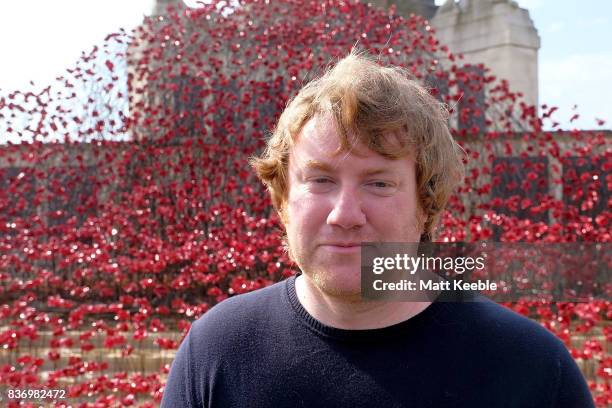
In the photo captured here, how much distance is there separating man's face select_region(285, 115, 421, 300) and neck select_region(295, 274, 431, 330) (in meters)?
0.03

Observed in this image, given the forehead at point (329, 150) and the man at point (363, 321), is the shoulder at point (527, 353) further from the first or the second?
the forehead at point (329, 150)

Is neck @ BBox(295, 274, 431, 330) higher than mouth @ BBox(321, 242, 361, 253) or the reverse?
the reverse

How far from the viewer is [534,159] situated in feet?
30.2

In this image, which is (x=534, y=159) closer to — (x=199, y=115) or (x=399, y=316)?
(x=199, y=115)

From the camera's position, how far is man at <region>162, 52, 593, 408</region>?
1445 mm

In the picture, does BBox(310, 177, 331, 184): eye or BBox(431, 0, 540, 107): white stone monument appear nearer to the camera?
BBox(310, 177, 331, 184): eye

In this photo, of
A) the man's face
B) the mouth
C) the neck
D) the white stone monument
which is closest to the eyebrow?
the man's face

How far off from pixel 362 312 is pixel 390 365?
0.13m

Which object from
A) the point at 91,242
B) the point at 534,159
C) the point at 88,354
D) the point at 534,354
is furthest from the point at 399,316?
the point at 534,159

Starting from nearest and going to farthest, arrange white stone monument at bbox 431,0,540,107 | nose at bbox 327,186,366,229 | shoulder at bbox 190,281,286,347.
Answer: nose at bbox 327,186,366,229 < shoulder at bbox 190,281,286,347 < white stone monument at bbox 431,0,540,107

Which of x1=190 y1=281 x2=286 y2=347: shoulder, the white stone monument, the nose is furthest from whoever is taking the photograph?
the white stone monument

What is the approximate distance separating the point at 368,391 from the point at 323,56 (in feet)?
27.6

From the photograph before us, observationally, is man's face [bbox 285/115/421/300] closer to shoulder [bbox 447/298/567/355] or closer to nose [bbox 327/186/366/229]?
nose [bbox 327/186/366/229]

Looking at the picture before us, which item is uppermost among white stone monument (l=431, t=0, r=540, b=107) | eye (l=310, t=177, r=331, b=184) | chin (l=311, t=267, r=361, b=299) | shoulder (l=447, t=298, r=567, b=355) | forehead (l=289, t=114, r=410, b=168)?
white stone monument (l=431, t=0, r=540, b=107)
